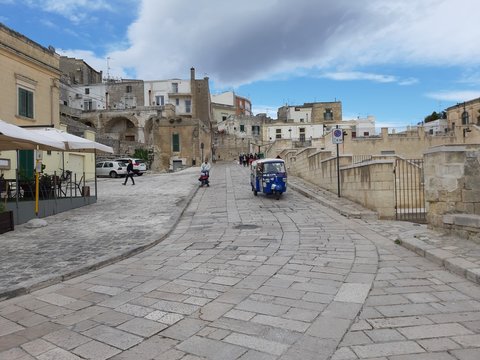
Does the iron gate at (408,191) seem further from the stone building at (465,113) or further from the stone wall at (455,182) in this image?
the stone building at (465,113)

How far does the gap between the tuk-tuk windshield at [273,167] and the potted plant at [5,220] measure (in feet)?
30.7

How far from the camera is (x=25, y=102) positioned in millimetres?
20203

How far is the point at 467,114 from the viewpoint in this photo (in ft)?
160

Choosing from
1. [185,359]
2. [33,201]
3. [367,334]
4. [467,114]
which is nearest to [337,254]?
[367,334]

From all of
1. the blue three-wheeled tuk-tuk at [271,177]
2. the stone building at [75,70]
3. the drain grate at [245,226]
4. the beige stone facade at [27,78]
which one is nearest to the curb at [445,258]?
the drain grate at [245,226]

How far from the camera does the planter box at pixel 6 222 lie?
9695mm

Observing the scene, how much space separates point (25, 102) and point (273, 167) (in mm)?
13148

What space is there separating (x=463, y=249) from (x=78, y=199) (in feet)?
41.5

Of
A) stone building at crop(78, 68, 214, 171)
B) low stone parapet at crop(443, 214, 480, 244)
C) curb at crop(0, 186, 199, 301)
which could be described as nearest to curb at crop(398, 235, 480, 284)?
low stone parapet at crop(443, 214, 480, 244)

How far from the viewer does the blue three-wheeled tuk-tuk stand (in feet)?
52.5

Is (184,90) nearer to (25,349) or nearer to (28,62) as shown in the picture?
(28,62)

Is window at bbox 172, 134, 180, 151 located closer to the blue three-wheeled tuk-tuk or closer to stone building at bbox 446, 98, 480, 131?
the blue three-wheeled tuk-tuk

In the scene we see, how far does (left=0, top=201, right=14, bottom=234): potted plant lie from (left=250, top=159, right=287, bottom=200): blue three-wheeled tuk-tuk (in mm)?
9130

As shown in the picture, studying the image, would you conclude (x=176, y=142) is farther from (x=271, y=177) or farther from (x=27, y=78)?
(x=271, y=177)
